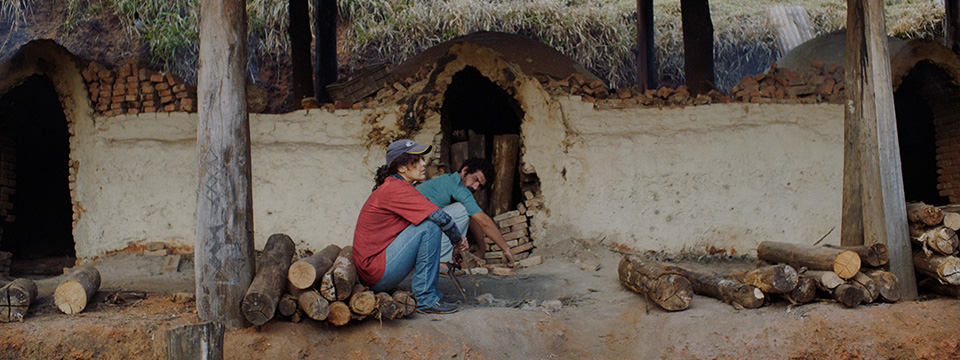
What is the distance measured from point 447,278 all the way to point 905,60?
4.68 m

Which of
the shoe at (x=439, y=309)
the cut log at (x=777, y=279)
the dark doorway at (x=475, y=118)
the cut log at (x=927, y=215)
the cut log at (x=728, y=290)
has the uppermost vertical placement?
the dark doorway at (x=475, y=118)

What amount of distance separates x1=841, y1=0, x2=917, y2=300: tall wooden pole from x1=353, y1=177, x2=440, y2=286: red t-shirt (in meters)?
2.67

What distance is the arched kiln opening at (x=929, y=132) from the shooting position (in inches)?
290

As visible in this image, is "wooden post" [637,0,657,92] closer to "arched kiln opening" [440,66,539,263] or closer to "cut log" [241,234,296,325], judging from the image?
"arched kiln opening" [440,66,539,263]

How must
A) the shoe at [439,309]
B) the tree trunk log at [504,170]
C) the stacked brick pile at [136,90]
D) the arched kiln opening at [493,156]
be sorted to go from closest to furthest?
the shoe at [439,309], the stacked brick pile at [136,90], the arched kiln opening at [493,156], the tree trunk log at [504,170]

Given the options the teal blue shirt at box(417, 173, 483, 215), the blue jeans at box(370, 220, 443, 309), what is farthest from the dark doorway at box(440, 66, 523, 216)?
the blue jeans at box(370, 220, 443, 309)

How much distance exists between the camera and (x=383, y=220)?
4.43 meters

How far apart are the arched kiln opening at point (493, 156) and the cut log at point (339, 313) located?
2983mm

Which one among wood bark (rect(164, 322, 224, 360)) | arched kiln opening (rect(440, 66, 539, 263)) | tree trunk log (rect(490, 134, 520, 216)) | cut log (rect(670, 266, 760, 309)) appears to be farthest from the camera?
tree trunk log (rect(490, 134, 520, 216))

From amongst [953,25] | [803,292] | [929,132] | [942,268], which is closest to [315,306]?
[803,292]

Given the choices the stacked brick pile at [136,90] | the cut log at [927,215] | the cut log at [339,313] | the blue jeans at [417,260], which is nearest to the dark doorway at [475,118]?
the stacked brick pile at [136,90]

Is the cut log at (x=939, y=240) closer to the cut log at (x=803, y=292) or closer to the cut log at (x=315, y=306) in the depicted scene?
the cut log at (x=803, y=292)

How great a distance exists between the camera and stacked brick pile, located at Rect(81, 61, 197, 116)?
6.60 m

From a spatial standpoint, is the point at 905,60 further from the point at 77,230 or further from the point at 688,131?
the point at 77,230
